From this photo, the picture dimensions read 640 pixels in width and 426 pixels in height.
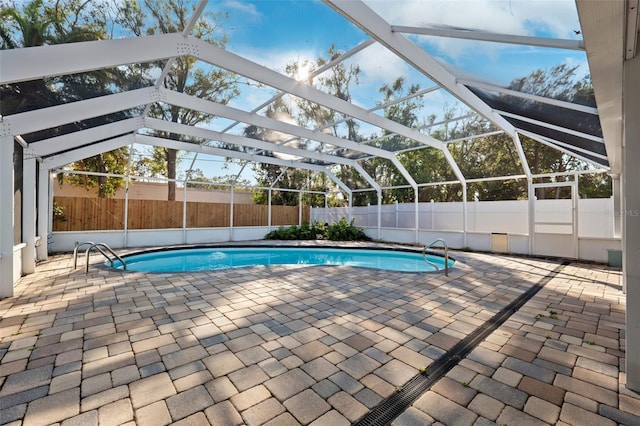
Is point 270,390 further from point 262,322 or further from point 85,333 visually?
point 85,333

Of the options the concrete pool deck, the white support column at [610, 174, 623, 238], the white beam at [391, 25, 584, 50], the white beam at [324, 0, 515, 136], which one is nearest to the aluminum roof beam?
the concrete pool deck

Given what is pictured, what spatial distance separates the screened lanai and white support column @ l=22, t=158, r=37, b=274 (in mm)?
24

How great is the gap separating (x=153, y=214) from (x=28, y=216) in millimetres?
5251

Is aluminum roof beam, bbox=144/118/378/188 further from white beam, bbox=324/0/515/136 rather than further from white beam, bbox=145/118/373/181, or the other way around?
white beam, bbox=324/0/515/136

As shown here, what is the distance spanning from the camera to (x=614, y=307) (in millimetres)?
3955

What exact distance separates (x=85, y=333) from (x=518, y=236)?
10738 millimetres

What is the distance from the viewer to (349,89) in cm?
606

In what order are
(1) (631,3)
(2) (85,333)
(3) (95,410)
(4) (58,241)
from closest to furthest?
1. (1) (631,3)
2. (3) (95,410)
3. (2) (85,333)
4. (4) (58,241)

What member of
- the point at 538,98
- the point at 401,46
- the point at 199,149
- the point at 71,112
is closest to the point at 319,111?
the point at 401,46

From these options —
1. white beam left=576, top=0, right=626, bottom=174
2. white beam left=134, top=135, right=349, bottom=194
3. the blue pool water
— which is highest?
white beam left=134, top=135, right=349, bottom=194

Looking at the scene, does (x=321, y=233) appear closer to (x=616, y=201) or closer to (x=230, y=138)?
(x=230, y=138)

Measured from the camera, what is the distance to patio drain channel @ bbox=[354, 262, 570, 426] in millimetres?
1839

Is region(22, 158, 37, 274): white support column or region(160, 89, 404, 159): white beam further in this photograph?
region(160, 89, 404, 159): white beam

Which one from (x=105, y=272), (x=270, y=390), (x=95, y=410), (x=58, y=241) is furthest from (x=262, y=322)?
(x=58, y=241)
